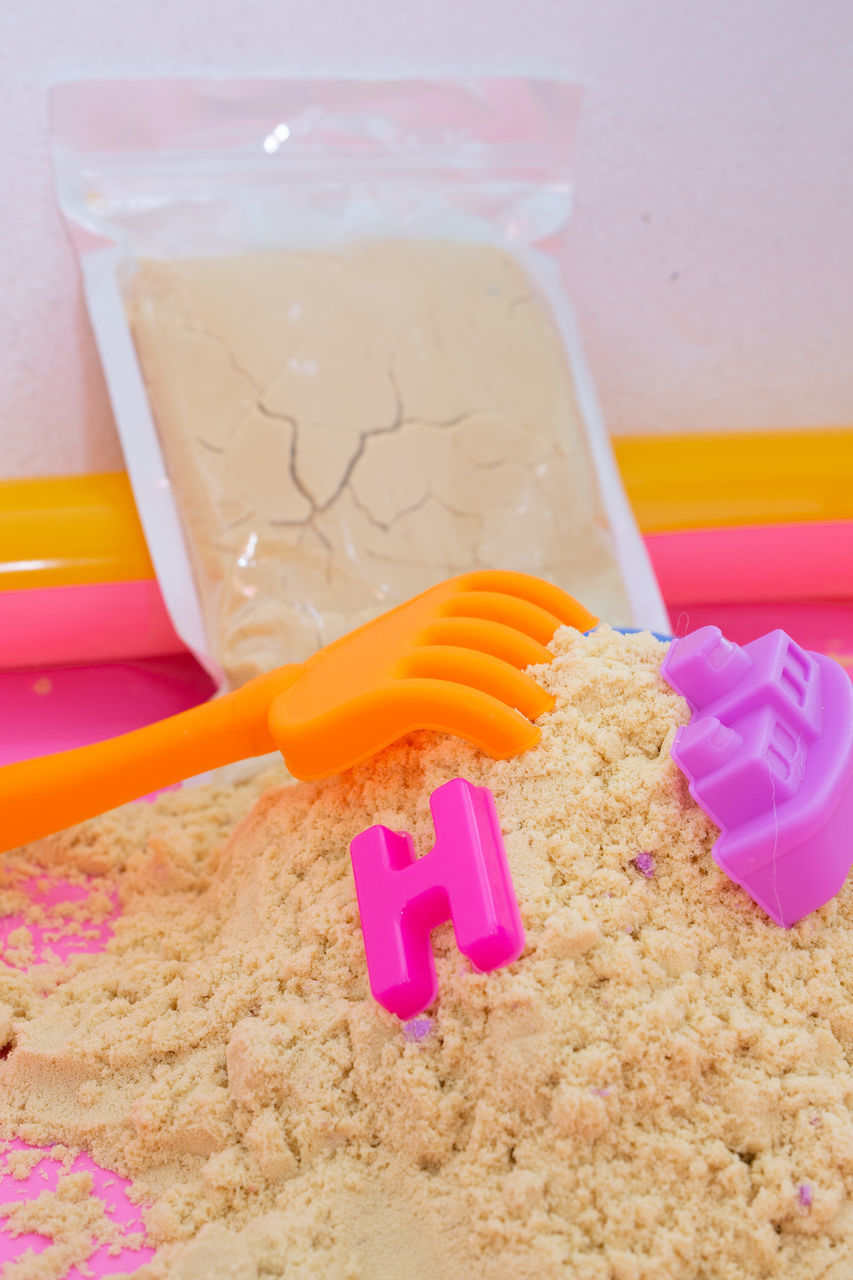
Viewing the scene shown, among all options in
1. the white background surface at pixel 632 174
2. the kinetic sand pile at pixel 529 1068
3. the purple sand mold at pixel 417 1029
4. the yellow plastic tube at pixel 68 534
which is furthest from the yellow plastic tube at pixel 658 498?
the purple sand mold at pixel 417 1029

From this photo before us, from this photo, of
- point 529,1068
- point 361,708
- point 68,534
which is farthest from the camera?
point 68,534

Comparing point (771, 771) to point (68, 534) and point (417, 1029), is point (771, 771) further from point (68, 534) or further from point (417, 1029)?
point (68, 534)

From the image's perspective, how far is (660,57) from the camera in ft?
3.76

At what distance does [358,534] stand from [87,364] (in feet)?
1.10

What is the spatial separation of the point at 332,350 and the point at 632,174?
1.46 ft

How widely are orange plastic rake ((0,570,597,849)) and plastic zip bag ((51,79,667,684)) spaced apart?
0.62 ft

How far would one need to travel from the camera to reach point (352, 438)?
0.94 meters

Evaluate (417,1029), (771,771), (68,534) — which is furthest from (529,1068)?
(68,534)

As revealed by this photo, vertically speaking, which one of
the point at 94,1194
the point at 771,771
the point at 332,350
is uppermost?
the point at 332,350

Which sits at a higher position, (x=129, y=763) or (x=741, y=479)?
(x=741, y=479)

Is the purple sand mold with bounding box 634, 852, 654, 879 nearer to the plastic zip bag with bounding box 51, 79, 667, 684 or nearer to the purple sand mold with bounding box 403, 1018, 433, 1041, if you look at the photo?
the purple sand mold with bounding box 403, 1018, 433, 1041

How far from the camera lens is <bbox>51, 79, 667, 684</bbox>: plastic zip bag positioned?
0.91 metres

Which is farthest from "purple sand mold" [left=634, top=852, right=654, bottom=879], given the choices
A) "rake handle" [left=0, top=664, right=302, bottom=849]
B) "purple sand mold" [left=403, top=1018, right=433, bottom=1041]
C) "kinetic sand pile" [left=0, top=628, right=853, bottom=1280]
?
"rake handle" [left=0, top=664, right=302, bottom=849]

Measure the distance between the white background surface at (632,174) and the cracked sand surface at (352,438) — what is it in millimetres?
160
